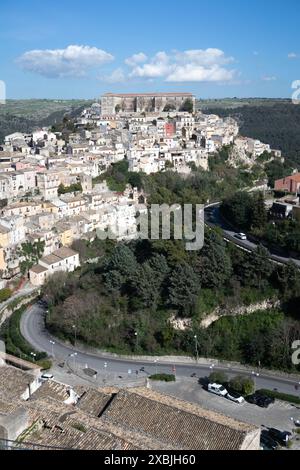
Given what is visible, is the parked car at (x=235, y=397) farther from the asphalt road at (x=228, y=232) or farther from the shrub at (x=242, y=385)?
the asphalt road at (x=228, y=232)

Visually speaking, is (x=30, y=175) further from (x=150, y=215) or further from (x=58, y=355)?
(x=58, y=355)

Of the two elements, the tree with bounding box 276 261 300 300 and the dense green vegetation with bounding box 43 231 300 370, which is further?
the tree with bounding box 276 261 300 300

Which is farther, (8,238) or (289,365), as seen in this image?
Answer: (8,238)

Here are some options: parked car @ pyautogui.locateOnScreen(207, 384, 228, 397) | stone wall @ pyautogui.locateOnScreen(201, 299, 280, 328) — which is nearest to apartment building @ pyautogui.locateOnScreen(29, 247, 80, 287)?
stone wall @ pyautogui.locateOnScreen(201, 299, 280, 328)

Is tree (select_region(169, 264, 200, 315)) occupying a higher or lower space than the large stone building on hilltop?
lower

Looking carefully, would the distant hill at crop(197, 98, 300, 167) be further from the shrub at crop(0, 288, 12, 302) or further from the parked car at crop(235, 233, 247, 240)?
the shrub at crop(0, 288, 12, 302)

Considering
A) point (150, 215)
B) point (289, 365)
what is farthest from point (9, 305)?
point (289, 365)

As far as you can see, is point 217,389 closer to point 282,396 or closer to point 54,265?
point 282,396
